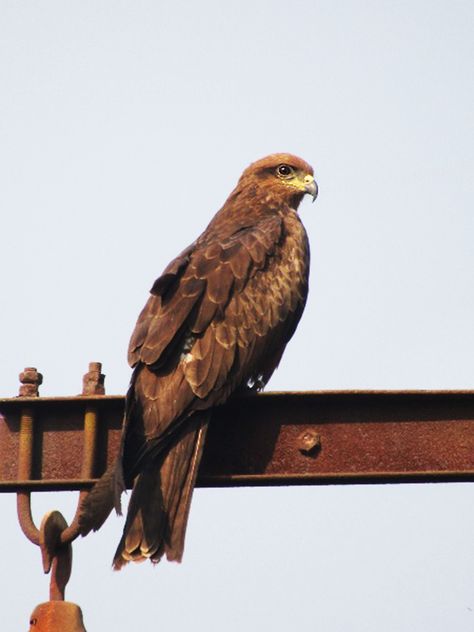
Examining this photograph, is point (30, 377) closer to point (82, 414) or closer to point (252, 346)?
point (82, 414)

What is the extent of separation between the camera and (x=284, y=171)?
36.6 feet

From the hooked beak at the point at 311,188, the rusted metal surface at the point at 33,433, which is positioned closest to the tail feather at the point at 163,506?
the rusted metal surface at the point at 33,433

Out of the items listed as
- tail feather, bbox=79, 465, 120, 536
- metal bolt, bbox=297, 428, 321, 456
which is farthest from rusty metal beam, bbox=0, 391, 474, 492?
tail feather, bbox=79, 465, 120, 536

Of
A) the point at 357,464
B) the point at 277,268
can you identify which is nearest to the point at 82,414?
the point at 357,464

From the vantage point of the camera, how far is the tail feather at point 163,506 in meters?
7.14

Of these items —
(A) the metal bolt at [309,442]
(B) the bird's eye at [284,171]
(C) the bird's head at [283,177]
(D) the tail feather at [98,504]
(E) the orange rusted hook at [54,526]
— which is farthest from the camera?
(B) the bird's eye at [284,171]

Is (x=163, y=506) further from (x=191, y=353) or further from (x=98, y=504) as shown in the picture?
(x=191, y=353)

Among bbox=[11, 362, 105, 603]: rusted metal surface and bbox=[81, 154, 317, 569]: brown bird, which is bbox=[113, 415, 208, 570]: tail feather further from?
bbox=[11, 362, 105, 603]: rusted metal surface

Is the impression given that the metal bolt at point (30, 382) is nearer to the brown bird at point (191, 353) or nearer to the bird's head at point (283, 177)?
the brown bird at point (191, 353)

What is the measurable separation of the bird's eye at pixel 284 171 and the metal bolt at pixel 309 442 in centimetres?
419

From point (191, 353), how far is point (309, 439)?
1123 millimetres

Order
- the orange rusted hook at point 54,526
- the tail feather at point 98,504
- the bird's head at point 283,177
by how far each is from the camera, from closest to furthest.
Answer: the orange rusted hook at point 54,526 → the tail feather at point 98,504 → the bird's head at point 283,177

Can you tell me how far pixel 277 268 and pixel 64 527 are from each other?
2.96 meters

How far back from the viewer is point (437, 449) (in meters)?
7.19
